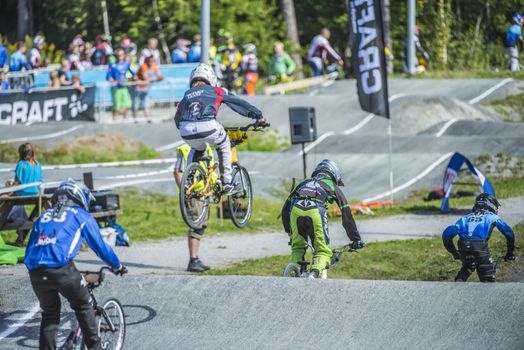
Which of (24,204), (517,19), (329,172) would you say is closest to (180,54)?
(517,19)

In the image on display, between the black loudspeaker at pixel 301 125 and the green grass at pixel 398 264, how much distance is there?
2.89m

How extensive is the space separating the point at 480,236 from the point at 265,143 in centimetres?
1609

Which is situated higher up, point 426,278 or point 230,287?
point 230,287

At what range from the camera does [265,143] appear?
2888 cm

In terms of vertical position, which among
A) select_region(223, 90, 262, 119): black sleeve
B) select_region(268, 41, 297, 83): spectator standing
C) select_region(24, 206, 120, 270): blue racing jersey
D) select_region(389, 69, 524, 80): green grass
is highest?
select_region(223, 90, 262, 119): black sleeve

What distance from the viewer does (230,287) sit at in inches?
483

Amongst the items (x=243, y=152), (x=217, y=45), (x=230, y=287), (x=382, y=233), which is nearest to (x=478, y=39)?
(x=217, y=45)

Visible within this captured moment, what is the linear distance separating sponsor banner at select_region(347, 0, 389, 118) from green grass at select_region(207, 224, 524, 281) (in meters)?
4.24

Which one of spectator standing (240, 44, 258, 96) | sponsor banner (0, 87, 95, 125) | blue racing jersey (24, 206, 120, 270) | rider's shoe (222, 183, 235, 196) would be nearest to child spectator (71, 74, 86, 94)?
sponsor banner (0, 87, 95, 125)

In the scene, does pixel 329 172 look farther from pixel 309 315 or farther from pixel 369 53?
pixel 369 53

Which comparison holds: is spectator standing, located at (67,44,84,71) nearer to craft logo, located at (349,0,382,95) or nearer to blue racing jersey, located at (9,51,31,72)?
blue racing jersey, located at (9,51,31,72)

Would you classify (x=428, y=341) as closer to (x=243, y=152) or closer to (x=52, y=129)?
(x=243, y=152)

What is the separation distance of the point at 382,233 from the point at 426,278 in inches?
145

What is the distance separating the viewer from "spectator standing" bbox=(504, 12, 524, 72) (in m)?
36.0
